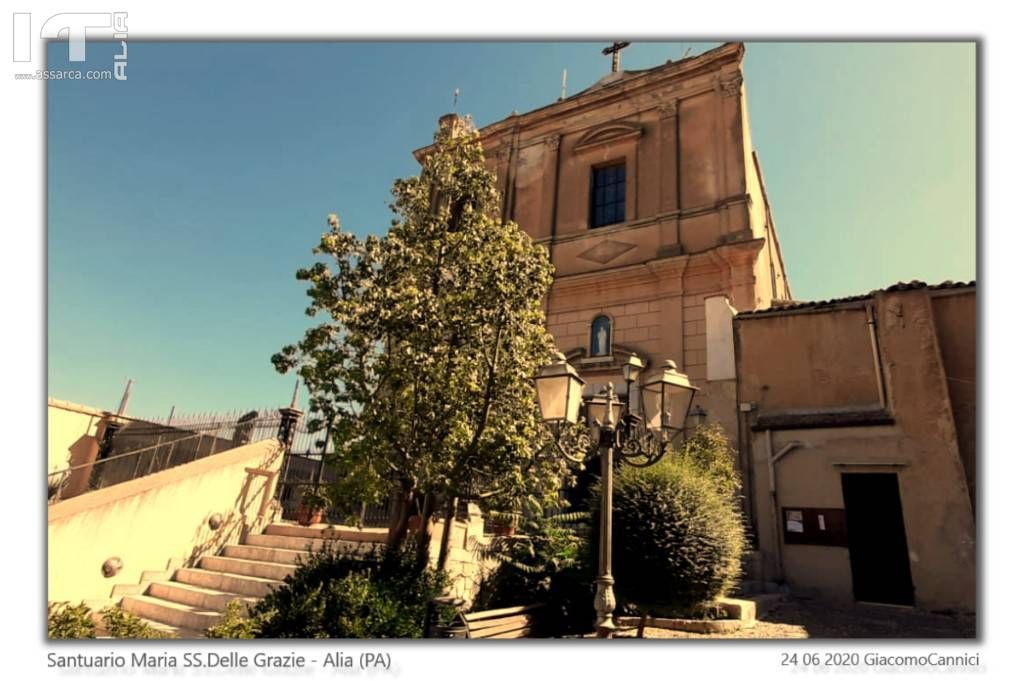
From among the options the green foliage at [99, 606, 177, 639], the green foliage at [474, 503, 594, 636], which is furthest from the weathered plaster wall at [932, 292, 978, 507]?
the green foliage at [99, 606, 177, 639]

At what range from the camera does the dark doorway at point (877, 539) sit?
882 cm

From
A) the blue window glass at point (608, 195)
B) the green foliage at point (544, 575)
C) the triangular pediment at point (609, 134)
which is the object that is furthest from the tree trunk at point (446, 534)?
the triangular pediment at point (609, 134)

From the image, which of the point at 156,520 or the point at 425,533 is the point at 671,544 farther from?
the point at 156,520

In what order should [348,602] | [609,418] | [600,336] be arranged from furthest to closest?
[600,336] → [348,602] → [609,418]

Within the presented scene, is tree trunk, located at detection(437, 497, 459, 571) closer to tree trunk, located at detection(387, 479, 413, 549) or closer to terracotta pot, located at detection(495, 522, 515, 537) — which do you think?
tree trunk, located at detection(387, 479, 413, 549)

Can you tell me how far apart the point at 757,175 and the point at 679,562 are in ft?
44.6

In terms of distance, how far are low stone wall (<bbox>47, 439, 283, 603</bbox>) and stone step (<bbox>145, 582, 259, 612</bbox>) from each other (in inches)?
16.8

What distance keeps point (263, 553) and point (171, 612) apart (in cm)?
150

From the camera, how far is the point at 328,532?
8.15 m

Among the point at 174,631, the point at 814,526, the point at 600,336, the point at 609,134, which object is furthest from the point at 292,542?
the point at 609,134

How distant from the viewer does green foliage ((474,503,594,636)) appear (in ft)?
23.8

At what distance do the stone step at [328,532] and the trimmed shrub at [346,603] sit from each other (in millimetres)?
1248

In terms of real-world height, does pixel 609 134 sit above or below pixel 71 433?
above

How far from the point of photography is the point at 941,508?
28.4 feet
